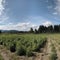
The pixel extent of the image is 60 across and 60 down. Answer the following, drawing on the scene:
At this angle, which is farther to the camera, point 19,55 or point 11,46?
point 11,46

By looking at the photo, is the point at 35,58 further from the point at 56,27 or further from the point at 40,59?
the point at 56,27

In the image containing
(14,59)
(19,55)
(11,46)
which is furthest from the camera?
(11,46)

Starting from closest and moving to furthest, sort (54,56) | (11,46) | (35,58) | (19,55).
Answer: (54,56), (35,58), (19,55), (11,46)

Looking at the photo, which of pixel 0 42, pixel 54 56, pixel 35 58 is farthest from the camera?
pixel 0 42

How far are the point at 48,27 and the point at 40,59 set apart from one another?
119 m

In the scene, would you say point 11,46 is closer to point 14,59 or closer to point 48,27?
point 14,59

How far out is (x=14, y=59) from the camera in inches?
660

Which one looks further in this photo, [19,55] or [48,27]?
[48,27]

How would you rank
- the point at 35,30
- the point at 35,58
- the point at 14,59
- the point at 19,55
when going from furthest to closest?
the point at 35,30
the point at 19,55
the point at 35,58
the point at 14,59

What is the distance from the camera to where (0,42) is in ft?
115

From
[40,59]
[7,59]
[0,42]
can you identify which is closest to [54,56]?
[40,59]

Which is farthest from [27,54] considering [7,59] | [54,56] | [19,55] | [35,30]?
[35,30]

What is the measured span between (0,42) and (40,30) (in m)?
94.8

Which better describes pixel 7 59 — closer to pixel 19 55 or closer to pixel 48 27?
pixel 19 55
